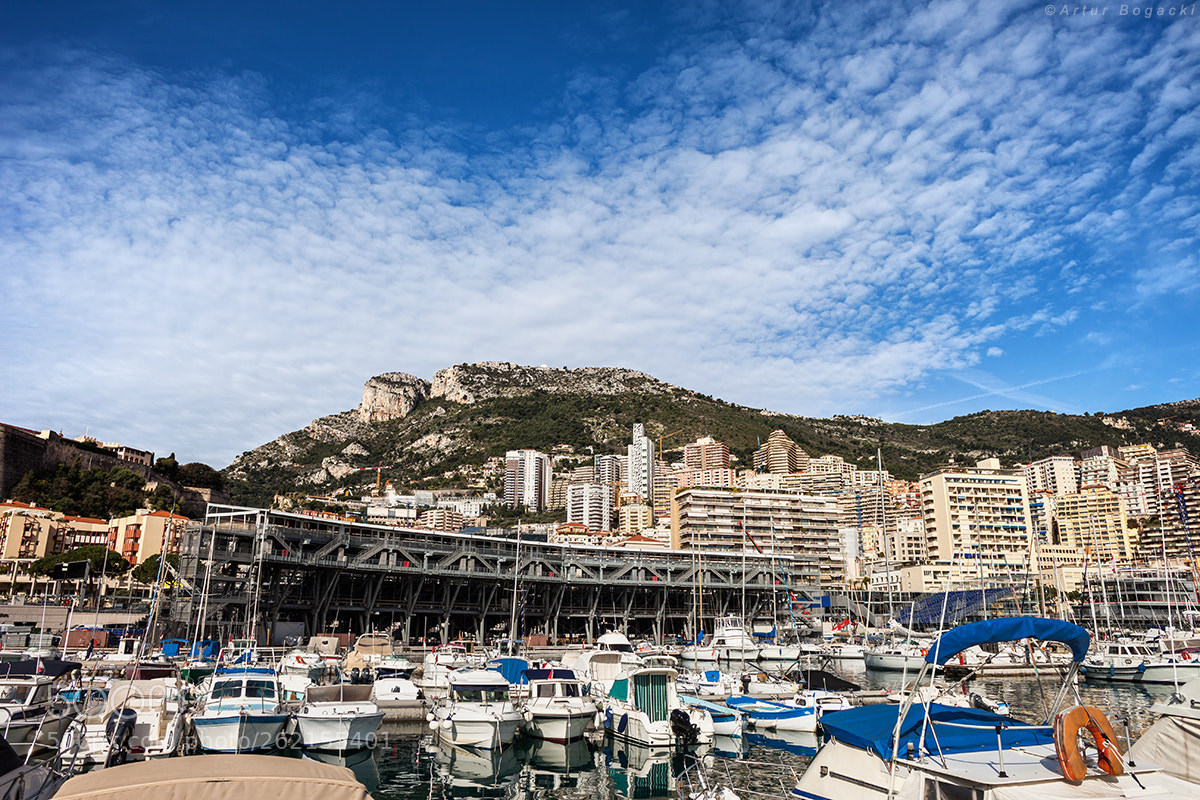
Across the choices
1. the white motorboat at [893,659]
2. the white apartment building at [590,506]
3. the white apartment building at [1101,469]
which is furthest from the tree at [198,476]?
the white apartment building at [1101,469]

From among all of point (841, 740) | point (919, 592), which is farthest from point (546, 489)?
point (841, 740)

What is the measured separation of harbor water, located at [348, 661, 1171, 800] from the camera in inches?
717

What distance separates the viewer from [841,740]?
1140cm

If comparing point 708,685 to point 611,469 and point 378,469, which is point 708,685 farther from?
point 611,469

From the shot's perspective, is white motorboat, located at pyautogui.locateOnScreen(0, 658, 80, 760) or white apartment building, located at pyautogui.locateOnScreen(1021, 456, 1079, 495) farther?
white apartment building, located at pyautogui.locateOnScreen(1021, 456, 1079, 495)

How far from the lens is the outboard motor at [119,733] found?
18375 mm

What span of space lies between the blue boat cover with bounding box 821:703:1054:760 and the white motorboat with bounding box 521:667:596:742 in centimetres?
1237

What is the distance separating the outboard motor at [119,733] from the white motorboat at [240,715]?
1.51m

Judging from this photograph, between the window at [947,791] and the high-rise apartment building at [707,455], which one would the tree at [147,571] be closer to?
the window at [947,791]

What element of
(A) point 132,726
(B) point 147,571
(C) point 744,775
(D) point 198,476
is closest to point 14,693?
(A) point 132,726

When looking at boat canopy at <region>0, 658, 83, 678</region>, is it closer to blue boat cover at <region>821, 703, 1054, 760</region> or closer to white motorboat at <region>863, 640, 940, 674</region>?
blue boat cover at <region>821, 703, 1054, 760</region>

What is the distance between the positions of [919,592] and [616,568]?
5270 cm

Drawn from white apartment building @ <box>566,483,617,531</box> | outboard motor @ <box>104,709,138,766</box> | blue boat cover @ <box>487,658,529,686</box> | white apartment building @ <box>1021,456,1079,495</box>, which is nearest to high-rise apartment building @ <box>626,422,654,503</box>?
white apartment building @ <box>566,483,617,531</box>

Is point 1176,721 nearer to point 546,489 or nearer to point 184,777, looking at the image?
point 184,777
